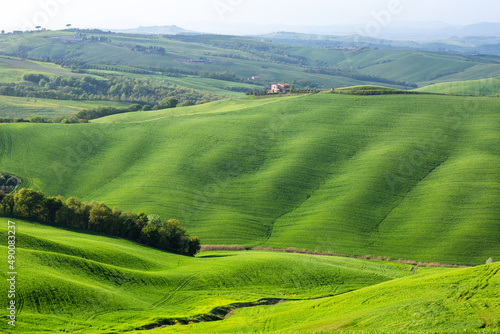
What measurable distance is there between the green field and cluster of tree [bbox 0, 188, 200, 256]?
3.60 metres

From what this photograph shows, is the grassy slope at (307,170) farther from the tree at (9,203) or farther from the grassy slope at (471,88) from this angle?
the grassy slope at (471,88)

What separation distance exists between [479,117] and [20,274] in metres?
Answer: 110

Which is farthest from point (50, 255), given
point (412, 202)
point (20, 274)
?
point (412, 202)

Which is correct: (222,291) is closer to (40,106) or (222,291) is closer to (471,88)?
(40,106)

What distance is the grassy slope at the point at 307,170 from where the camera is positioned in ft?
267

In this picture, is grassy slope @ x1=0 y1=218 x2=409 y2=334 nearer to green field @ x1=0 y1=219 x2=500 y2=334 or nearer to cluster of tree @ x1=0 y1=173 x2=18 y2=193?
green field @ x1=0 y1=219 x2=500 y2=334

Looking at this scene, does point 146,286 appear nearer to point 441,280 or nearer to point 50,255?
point 50,255

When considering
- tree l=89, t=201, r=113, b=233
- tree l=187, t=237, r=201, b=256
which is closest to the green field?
tree l=187, t=237, r=201, b=256

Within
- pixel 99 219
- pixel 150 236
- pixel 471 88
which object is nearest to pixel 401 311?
pixel 150 236

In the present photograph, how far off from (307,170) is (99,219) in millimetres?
45653

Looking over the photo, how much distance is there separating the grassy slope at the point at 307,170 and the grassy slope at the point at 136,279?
12.0 metres

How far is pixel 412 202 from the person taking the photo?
88562 mm

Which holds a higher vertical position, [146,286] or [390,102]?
[390,102]

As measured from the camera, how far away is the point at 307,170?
330 feet
